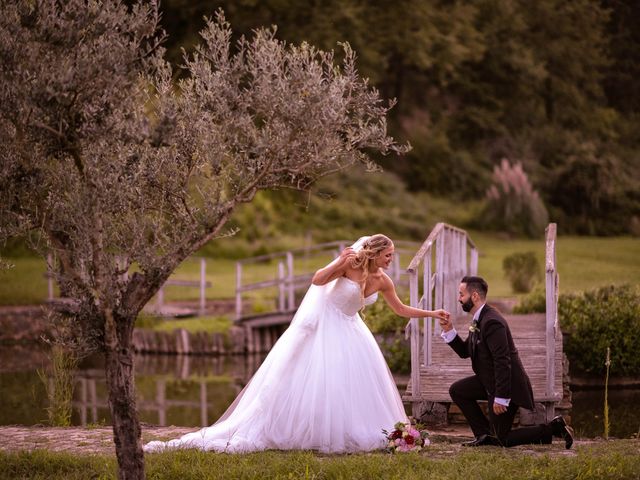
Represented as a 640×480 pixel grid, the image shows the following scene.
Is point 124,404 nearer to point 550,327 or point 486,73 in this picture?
point 550,327

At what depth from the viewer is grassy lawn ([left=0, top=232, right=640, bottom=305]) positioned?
23.3m

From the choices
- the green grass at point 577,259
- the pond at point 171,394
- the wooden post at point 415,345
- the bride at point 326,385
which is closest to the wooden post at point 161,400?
the pond at point 171,394

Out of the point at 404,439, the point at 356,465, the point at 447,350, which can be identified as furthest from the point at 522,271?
the point at 356,465

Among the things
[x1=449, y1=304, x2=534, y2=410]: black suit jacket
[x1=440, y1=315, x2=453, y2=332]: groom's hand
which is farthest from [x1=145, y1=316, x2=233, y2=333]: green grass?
[x1=449, y1=304, x2=534, y2=410]: black suit jacket

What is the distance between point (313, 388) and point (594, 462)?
2107 millimetres

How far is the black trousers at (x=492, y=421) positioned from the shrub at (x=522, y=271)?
12688 mm

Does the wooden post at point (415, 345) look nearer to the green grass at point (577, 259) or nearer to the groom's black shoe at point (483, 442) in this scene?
the groom's black shoe at point (483, 442)

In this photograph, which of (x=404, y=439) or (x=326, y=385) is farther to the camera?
(x=326, y=385)

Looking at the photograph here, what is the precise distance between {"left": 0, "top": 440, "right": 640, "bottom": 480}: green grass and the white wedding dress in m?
0.24

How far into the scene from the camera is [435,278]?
36.5 ft

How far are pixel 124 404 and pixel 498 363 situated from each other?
2.87 m

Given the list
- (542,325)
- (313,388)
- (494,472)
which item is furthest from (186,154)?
(542,325)

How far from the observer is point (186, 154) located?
7.30 metres

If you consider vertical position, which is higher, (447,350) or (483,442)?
(447,350)
